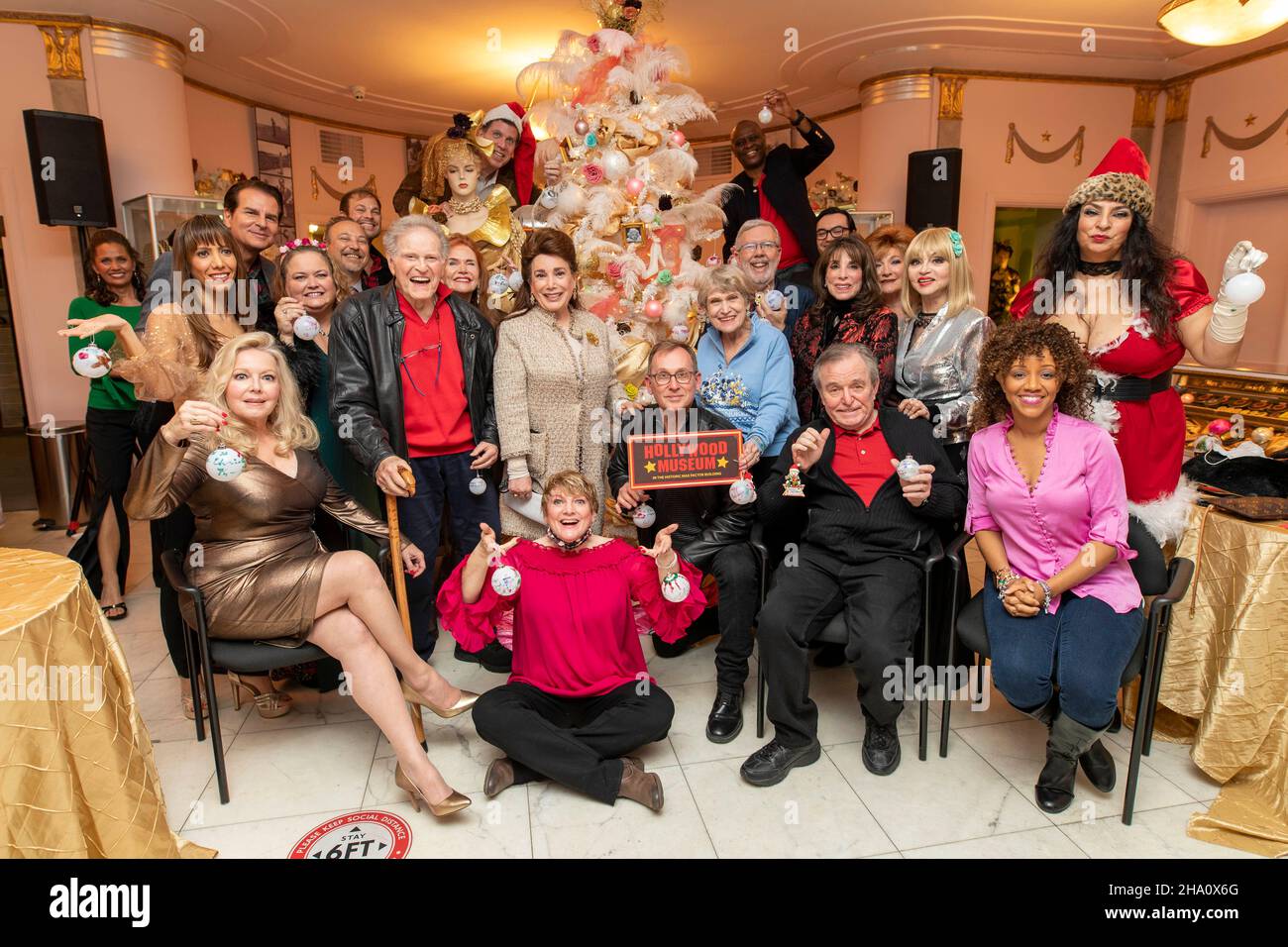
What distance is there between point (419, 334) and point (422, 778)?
1681 mm

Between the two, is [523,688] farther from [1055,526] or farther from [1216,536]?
[1216,536]

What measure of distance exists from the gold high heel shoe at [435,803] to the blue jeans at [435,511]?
2.73 feet

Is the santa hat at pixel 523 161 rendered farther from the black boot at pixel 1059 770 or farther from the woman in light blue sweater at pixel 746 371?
the black boot at pixel 1059 770

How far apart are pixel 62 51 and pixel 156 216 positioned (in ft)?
5.34

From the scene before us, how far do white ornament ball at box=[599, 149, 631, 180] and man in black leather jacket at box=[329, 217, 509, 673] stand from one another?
1.38 metres

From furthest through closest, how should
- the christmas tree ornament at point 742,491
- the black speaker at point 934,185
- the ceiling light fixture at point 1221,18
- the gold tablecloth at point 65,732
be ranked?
the black speaker at point 934,185
the ceiling light fixture at point 1221,18
the christmas tree ornament at point 742,491
the gold tablecloth at point 65,732

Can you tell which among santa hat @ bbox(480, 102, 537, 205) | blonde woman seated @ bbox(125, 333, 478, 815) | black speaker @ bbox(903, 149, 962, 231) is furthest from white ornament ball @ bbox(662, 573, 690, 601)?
black speaker @ bbox(903, 149, 962, 231)

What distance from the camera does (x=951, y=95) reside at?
8.53 meters

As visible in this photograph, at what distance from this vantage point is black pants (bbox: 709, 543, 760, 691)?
303cm

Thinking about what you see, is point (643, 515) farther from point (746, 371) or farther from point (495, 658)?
point (495, 658)

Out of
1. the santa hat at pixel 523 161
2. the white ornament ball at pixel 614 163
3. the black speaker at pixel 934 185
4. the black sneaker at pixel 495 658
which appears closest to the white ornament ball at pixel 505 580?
the black sneaker at pixel 495 658

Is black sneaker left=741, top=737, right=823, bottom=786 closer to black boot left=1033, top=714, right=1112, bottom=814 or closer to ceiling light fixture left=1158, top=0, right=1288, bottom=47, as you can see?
black boot left=1033, top=714, right=1112, bottom=814

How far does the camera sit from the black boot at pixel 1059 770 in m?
2.41

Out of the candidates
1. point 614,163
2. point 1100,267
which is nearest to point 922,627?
point 1100,267
